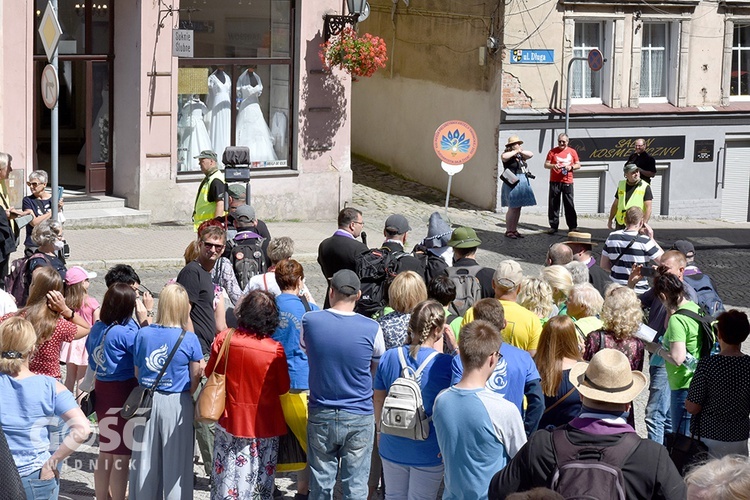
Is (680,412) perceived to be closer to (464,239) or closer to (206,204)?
(464,239)

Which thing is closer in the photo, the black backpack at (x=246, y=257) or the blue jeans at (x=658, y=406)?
the blue jeans at (x=658, y=406)

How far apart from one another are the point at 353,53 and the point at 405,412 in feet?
44.0

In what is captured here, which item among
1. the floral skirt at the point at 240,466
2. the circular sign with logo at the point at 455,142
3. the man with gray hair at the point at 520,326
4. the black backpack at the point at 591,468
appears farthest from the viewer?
the circular sign with logo at the point at 455,142

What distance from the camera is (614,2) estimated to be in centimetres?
2262

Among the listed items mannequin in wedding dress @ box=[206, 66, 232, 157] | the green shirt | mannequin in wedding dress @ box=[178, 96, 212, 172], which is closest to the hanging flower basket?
mannequin in wedding dress @ box=[206, 66, 232, 157]

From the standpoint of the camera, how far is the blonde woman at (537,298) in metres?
8.09

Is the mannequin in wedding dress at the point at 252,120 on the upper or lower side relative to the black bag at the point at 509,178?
upper

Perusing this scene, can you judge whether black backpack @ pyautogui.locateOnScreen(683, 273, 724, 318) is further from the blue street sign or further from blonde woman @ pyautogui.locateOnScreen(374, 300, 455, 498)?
the blue street sign

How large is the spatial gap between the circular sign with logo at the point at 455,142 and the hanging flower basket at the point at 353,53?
3.72m

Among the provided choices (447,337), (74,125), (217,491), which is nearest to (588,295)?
(447,337)

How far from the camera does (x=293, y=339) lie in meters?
7.96

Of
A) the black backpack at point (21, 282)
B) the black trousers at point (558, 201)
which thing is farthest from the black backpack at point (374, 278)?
the black trousers at point (558, 201)

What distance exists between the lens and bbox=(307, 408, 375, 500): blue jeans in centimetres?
707

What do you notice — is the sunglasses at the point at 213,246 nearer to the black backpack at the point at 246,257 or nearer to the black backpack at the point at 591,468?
the black backpack at the point at 246,257
